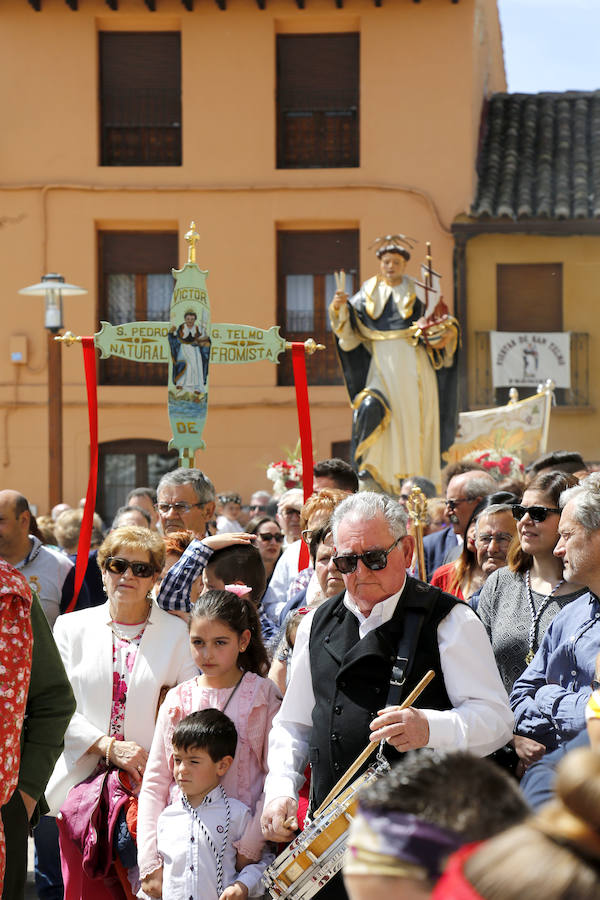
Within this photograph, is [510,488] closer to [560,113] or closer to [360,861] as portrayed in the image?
[360,861]

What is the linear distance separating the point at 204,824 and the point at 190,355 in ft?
13.9

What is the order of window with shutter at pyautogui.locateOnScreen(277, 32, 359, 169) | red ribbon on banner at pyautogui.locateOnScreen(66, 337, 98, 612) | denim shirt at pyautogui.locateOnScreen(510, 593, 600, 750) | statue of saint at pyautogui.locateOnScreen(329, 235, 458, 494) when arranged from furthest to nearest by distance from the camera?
1. window with shutter at pyautogui.locateOnScreen(277, 32, 359, 169)
2. statue of saint at pyautogui.locateOnScreen(329, 235, 458, 494)
3. red ribbon on banner at pyautogui.locateOnScreen(66, 337, 98, 612)
4. denim shirt at pyautogui.locateOnScreen(510, 593, 600, 750)

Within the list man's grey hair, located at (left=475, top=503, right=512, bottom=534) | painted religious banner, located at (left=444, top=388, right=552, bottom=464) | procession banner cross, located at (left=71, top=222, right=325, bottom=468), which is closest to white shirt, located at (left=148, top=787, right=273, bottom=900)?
man's grey hair, located at (left=475, top=503, right=512, bottom=534)

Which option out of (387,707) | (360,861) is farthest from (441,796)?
(387,707)

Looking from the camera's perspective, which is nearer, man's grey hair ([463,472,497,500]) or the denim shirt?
the denim shirt

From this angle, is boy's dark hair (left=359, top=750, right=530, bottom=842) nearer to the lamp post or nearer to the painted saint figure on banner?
the painted saint figure on banner

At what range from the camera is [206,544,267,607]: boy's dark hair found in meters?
5.14

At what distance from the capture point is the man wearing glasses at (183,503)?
6.30 m

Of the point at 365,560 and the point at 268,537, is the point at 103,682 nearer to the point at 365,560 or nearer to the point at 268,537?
the point at 365,560

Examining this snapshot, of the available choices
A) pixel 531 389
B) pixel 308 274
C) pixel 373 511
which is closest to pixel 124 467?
pixel 308 274

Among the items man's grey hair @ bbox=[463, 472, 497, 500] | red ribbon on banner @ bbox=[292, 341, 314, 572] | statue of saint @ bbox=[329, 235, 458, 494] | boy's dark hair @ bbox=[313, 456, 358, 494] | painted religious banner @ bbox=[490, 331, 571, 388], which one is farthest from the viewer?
painted religious banner @ bbox=[490, 331, 571, 388]

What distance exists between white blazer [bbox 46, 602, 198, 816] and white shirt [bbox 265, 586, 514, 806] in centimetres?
105

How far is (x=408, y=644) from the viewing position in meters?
3.42

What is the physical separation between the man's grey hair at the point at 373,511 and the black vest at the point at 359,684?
187mm
